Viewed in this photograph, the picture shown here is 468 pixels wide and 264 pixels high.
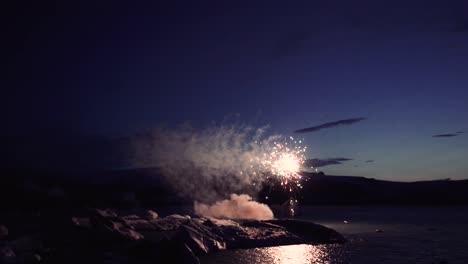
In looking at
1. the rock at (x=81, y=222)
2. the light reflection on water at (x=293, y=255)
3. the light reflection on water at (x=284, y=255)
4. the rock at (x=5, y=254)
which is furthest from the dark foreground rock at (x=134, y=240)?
the light reflection on water at (x=293, y=255)

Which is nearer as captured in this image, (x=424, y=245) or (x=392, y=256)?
(x=392, y=256)

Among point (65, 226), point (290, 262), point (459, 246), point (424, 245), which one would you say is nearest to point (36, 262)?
point (65, 226)

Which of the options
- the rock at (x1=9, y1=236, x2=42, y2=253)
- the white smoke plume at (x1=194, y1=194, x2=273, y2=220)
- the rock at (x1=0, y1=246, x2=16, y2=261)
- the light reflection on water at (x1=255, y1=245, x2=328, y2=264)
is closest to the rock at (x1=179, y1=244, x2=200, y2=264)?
the light reflection on water at (x1=255, y1=245, x2=328, y2=264)

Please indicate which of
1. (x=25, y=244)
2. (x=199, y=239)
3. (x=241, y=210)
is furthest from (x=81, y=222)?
(x=199, y=239)

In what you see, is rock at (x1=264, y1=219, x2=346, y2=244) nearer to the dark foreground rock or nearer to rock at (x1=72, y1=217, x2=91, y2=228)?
the dark foreground rock

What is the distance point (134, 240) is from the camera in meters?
59.3

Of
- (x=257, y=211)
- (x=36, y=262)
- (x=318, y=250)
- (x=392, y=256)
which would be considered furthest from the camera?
(x=257, y=211)

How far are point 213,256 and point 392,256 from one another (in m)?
20.4

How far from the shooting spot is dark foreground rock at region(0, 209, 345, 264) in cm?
4303

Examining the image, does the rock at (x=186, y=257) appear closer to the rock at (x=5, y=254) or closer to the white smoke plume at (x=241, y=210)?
the rock at (x=5, y=254)

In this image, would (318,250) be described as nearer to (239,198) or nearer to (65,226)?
(65,226)

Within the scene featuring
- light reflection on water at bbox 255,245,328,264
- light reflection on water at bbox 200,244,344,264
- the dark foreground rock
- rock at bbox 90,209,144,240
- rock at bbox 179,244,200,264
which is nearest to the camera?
rock at bbox 179,244,200,264

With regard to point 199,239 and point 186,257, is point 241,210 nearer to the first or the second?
point 199,239

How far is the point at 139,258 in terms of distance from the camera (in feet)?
144
